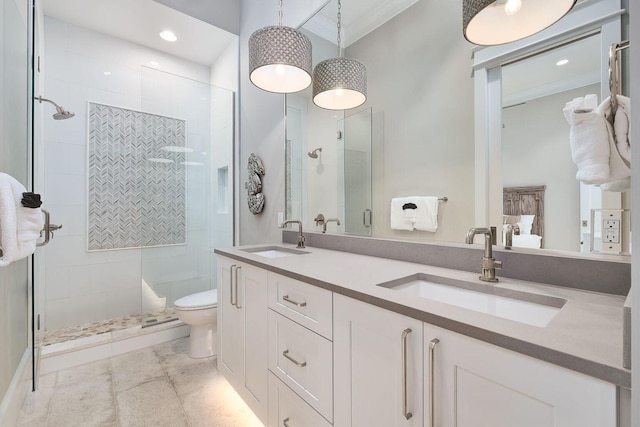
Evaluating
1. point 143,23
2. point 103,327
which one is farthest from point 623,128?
point 103,327

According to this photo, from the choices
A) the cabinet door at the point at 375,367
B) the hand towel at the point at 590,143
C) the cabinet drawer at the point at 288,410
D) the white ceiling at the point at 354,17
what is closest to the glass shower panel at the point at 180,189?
the white ceiling at the point at 354,17

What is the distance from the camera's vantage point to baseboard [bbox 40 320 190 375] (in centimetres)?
202

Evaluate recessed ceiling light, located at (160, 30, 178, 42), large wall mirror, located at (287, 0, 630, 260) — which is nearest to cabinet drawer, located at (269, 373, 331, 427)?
large wall mirror, located at (287, 0, 630, 260)

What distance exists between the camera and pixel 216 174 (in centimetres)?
292

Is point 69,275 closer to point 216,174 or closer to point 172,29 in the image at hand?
point 216,174

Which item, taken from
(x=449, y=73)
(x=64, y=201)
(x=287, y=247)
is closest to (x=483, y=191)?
(x=449, y=73)

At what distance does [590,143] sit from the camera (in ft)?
2.73

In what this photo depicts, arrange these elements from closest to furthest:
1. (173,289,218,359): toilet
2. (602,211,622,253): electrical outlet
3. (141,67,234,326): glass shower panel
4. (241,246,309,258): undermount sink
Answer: (602,211,622,253): electrical outlet
(241,246,309,258): undermount sink
(173,289,218,359): toilet
(141,67,234,326): glass shower panel

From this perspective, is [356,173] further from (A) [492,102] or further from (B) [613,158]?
(B) [613,158]

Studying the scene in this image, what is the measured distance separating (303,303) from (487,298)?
65 centimetres

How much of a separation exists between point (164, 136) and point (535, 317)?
302cm

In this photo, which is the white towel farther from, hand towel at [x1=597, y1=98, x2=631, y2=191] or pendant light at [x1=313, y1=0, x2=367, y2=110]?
hand towel at [x1=597, y1=98, x2=631, y2=191]

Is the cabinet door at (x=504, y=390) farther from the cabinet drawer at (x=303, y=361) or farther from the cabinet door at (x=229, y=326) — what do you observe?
the cabinet door at (x=229, y=326)

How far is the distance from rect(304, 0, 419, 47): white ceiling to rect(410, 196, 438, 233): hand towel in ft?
3.39
